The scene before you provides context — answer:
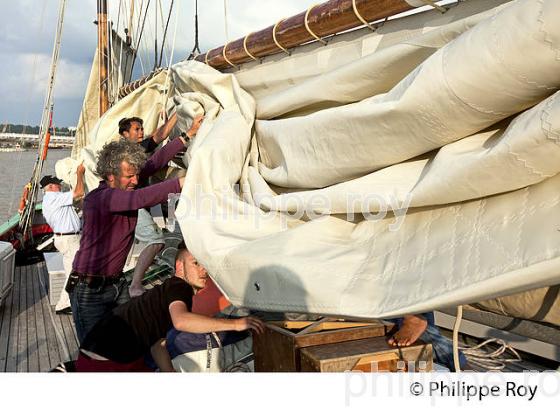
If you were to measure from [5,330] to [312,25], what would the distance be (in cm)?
347

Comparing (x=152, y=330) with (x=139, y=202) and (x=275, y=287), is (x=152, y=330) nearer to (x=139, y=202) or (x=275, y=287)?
(x=139, y=202)

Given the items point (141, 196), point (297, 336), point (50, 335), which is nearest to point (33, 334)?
point (50, 335)

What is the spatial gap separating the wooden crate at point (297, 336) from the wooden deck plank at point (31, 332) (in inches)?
82.4

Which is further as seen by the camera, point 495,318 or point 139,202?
point 495,318

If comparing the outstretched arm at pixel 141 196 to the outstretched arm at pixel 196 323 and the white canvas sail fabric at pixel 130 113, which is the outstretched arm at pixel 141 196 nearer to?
the outstretched arm at pixel 196 323

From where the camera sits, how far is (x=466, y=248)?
1023 millimetres

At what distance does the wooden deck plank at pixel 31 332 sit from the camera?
3.29 metres

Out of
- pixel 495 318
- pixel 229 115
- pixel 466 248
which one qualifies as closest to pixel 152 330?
pixel 229 115

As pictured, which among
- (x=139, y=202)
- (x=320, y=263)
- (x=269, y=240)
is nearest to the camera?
(x=320, y=263)

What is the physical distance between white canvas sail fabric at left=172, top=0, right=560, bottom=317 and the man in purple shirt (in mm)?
830

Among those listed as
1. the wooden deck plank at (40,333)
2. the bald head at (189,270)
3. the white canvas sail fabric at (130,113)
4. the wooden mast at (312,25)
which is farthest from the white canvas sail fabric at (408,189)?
the wooden deck plank at (40,333)

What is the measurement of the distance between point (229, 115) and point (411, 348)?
1070 millimetres

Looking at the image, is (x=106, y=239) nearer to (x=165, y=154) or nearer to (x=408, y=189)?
(x=165, y=154)

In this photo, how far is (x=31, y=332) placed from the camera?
385 cm
